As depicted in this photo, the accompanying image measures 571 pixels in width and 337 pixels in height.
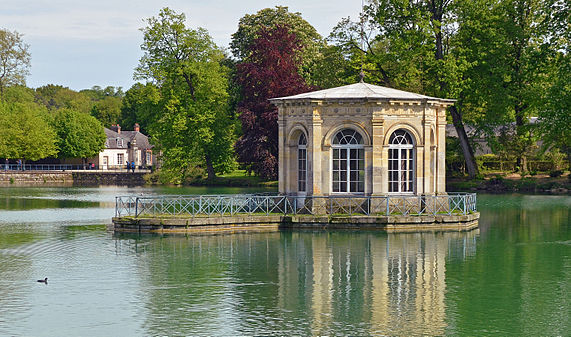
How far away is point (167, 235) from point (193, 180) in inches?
1537

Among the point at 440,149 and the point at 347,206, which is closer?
the point at 347,206

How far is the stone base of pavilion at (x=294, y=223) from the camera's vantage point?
29.5 metres

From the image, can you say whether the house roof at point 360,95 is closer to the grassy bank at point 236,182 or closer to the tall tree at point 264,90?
the tall tree at point 264,90

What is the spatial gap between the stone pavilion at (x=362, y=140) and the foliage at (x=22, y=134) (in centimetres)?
5153

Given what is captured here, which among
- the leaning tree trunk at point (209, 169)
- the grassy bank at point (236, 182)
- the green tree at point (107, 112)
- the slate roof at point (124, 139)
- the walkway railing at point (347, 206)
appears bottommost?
the walkway railing at point (347, 206)

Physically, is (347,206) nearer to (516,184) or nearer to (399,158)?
(399,158)

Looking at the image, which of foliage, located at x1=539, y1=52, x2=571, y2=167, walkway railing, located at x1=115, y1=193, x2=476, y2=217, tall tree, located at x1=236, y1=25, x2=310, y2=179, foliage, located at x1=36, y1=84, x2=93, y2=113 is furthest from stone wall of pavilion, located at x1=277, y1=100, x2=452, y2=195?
foliage, located at x1=36, y1=84, x2=93, y2=113

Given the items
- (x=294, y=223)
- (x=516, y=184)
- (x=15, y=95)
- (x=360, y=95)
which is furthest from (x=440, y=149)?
(x=15, y=95)

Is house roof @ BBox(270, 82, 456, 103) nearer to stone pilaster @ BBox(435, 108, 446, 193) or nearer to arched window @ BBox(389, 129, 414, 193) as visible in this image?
stone pilaster @ BBox(435, 108, 446, 193)

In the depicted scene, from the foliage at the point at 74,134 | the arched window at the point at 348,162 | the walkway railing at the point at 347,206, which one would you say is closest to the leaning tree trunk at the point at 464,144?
the walkway railing at the point at 347,206

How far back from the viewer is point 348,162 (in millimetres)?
32250

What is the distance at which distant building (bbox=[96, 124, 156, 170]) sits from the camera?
95000 mm

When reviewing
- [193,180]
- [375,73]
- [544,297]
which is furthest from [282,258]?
[193,180]

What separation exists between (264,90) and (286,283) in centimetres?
4184
